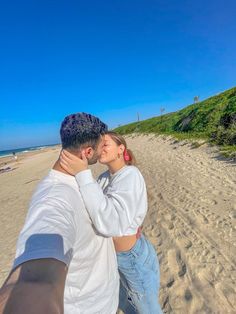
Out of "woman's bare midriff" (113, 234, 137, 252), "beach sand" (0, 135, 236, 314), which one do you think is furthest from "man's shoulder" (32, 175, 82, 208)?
"beach sand" (0, 135, 236, 314)

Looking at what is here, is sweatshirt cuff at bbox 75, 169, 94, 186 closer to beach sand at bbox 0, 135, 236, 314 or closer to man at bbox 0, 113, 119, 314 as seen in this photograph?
man at bbox 0, 113, 119, 314

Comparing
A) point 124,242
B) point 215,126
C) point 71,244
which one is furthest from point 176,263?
point 215,126

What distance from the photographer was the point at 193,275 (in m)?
4.13

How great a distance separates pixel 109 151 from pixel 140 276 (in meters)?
1.10

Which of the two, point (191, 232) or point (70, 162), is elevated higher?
point (70, 162)

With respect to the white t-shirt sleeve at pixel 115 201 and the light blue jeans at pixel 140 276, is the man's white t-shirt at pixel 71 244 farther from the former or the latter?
the light blue jeans at pixel 140 276

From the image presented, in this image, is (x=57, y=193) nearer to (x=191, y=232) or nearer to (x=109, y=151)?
(x=109, y=151)

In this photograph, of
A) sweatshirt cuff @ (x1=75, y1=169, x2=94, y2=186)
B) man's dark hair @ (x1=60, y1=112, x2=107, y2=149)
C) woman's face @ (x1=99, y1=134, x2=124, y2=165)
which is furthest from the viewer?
woman's face @ (x1=99, y1=134, x2=124, y2=165)

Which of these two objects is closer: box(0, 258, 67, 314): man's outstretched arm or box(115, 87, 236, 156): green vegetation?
→ box(0, 258, 67, 314): man's outstretched arm

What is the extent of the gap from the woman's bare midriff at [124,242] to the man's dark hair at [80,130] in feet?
3.11

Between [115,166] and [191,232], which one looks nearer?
[115,166]

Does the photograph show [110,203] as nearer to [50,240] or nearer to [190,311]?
[50,240]

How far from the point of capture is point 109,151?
2473 mm

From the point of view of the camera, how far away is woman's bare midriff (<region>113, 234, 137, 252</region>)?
2152 millimetres
